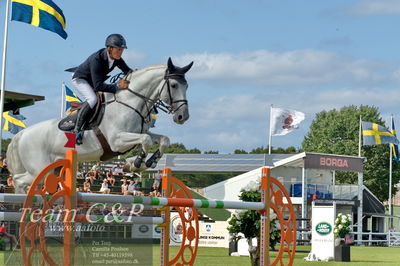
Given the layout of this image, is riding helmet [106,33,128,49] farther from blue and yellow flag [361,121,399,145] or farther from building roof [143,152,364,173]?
building roof [143,152,364,173]

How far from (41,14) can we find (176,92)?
32.5 ft

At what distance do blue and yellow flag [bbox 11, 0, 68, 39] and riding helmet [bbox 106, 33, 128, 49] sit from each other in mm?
9025

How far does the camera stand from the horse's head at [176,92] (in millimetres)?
7617

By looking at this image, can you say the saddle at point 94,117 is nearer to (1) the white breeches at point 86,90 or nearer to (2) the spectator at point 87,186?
(1) the white breeches at point 86,90

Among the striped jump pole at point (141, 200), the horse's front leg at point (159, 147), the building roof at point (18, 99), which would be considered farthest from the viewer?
the building roof at point (18, 99)

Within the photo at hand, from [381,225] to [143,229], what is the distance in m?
33.3

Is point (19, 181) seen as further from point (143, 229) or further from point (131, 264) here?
point (143, 229)

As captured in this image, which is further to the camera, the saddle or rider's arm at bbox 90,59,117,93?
the saddle

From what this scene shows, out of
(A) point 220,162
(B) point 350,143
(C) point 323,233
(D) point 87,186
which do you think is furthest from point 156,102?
(B) point 350,143

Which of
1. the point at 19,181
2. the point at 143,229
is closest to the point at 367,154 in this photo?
the point at 143,229

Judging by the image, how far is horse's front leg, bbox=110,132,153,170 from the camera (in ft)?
24.1

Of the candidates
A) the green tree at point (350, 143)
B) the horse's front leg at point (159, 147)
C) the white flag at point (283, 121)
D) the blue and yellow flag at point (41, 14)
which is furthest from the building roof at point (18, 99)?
the green tree at point (350, 143)

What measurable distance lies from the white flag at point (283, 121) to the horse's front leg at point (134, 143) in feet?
90.2

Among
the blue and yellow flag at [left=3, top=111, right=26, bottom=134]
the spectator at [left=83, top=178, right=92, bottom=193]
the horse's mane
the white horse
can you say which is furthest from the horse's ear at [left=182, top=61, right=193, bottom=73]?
the blue and yellow flag at [left=3, top=111, right=26, bottom=134]
